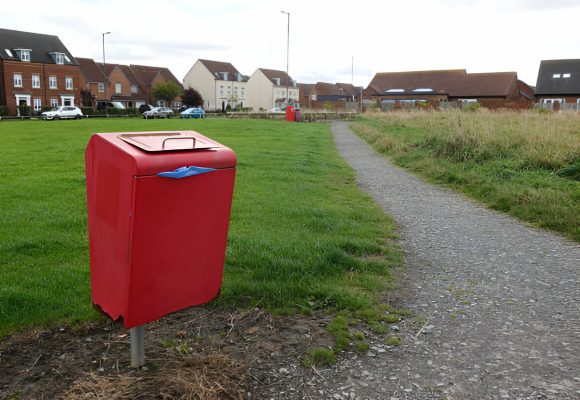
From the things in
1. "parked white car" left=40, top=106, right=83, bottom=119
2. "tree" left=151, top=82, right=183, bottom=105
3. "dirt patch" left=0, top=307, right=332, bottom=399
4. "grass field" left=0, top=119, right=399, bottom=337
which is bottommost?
"parked white car" left=40, top=106, right=83, bottom=119

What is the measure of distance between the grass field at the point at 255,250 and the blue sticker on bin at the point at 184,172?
1.55 metres

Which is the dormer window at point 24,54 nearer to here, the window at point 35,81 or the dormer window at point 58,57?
the window at point 35,81

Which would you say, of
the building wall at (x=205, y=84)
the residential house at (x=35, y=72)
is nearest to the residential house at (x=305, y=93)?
the building wall at (x=205, y=84)

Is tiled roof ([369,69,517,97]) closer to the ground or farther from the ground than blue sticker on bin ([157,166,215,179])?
farther from the ground

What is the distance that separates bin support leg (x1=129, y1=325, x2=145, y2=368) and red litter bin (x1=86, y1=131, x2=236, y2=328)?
17 centimetres

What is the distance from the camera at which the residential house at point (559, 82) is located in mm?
62750

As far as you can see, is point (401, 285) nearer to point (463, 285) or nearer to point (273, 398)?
point (463, 285)

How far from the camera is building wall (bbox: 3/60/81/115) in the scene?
5638cm

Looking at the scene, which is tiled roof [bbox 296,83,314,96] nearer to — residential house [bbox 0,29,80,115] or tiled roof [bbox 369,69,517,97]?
tiled roof [bbox 369,69,517,97]

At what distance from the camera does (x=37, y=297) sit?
3986mm

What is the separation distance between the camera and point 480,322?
3963 mm

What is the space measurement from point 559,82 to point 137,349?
7190 centimetres

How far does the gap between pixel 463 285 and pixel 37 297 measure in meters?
3.67

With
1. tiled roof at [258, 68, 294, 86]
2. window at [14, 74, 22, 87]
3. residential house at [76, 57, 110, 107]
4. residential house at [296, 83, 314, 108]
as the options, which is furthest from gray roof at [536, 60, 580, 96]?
window at [14, 74, 22, 87]
